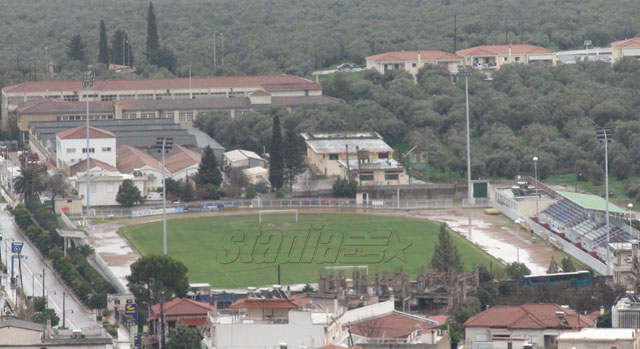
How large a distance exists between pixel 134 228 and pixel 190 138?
25522mm

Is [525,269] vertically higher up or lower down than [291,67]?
lower down

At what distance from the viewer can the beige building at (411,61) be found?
16062 cm

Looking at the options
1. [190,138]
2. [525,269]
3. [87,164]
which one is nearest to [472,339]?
[525,269]

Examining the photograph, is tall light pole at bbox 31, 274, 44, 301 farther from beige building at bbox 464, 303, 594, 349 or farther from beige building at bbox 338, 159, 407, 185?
beige building at bbox 338, 159, 407, 185

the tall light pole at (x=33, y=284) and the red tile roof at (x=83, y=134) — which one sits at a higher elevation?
the red tile roof at (x=83, y=134)

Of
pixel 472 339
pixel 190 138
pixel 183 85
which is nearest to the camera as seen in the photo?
pixel 472 339

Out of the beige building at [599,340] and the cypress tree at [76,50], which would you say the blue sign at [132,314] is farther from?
→ the cypress tree at [76,50]

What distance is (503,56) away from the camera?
531ft

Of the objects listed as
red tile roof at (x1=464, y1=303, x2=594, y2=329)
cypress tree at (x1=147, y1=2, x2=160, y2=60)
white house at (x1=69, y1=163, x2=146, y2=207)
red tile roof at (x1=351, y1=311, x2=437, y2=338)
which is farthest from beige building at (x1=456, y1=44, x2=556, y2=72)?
red tile roof at (x1=464, y1=303, x2=594, y2=329)

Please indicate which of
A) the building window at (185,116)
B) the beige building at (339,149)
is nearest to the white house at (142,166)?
the beige building at (339,149)

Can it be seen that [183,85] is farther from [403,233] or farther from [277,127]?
[403,233]

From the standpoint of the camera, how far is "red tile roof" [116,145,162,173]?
113375 millimetres

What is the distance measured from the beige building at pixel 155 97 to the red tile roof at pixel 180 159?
2046 centimetres

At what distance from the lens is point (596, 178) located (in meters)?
116
